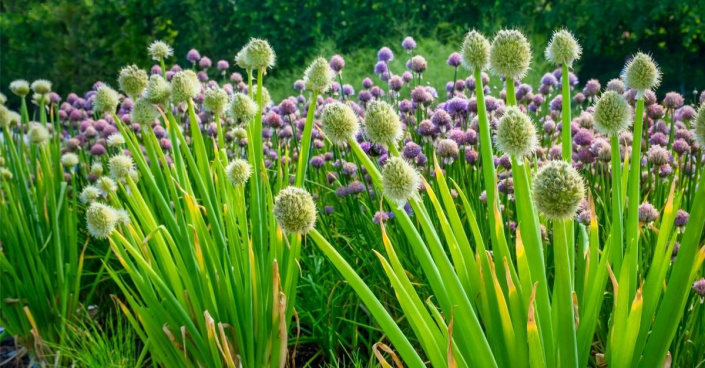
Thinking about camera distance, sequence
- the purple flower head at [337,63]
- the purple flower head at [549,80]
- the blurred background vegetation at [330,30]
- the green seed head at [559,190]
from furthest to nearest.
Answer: the blurred background vegetation at [330,30] < the purple flower head at [549,80] < the purple flower head at [337,63] < the green seed head at [559,190]

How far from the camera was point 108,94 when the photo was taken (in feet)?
8.12

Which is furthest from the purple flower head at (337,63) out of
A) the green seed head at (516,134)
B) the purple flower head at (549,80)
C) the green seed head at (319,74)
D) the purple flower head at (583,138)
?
the green seed head at (516,134)

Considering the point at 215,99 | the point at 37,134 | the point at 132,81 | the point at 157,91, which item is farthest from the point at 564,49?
the point at 37,134

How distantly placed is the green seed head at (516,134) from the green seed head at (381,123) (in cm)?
25

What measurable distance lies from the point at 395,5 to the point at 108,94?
1262 cm

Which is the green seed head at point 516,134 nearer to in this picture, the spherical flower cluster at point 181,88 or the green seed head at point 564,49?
the green seed head at point 564,49

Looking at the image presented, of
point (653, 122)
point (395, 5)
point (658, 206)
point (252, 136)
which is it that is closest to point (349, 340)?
point (252, 136)

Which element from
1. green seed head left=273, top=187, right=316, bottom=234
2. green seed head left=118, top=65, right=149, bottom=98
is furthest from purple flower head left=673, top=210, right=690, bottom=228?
green seed head left=118, top=65, right=149, bottom=98

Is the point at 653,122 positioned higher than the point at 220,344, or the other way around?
the point at 653,122

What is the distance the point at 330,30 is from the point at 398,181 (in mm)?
13992

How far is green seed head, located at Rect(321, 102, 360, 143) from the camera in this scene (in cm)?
167

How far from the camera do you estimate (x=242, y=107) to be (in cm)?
239

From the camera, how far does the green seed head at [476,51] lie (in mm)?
1688

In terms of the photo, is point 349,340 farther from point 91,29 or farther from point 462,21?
point 91,29
